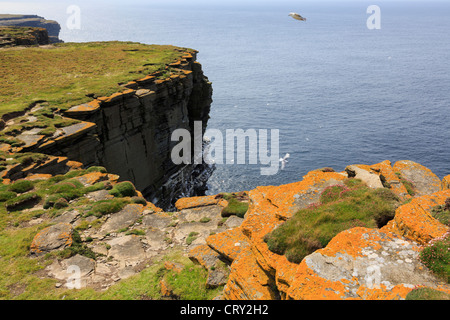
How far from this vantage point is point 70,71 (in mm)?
46562

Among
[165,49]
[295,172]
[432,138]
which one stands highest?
[165,49]

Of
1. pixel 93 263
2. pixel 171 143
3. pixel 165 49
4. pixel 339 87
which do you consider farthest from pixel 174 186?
pixel 339 87

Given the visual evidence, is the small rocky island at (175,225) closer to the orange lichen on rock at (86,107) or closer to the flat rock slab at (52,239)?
the flat rock slab at (52,239)

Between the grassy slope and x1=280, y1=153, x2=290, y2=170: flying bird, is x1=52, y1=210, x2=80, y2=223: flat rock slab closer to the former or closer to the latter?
the grassy slope

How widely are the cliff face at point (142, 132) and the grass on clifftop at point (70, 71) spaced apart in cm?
207

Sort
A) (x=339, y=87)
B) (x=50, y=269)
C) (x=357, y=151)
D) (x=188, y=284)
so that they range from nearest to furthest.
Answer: (x=188, y=284), (x=50, y=269), (x=357, y=151), (x=339, y=87)

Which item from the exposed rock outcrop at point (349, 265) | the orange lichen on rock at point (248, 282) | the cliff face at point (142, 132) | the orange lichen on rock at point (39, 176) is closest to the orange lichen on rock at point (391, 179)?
the exposed rock outcrop at point (349, 265)

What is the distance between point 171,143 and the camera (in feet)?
169

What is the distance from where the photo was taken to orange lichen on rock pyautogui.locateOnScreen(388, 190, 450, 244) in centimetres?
847

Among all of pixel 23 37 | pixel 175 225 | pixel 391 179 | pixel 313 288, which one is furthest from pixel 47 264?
pixel 23 37

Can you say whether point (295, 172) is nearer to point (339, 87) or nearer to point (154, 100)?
point (154, 100)

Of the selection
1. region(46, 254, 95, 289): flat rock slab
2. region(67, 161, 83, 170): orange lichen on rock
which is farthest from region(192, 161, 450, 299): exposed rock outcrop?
region(67, 161, 83, 170): orange lichen on rock

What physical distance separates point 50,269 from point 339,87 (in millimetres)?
142597

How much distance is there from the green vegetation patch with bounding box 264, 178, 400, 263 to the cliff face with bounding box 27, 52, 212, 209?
24804 mm
